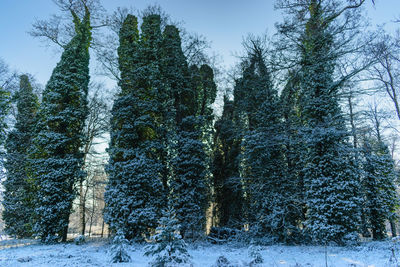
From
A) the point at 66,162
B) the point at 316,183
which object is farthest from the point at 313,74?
the point at 66,162

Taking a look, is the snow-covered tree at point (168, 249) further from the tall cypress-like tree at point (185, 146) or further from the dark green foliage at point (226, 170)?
the dark green foliage at point (226, 170)

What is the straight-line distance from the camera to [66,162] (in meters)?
13.0

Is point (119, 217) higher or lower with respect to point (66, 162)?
lower

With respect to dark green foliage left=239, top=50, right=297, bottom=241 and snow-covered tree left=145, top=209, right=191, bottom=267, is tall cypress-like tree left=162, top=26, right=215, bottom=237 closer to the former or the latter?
dark green foliage left=239, top=50, right=297, bottom=241

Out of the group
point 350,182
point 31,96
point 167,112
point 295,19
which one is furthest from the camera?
point 31,96

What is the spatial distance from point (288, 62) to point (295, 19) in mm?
1932

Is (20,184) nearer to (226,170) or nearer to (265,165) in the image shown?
(226,170)

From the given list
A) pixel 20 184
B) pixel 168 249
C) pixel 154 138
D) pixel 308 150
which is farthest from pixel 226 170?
pixel 20 184

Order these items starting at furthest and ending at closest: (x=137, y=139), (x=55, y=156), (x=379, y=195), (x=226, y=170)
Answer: (x=226, y=170) < (x=379, y=195) < (x=137, y=139) < (x=55, y=156)

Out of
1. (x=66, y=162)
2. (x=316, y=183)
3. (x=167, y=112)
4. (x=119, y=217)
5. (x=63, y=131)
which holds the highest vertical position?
(x=167, y=112)

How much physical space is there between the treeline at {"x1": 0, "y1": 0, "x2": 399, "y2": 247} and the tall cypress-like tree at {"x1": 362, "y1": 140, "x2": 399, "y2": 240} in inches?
3.5

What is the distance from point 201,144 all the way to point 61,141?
334 inches

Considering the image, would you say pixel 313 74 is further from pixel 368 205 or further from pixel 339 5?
pixel 368 205

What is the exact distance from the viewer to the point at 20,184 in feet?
52.9
